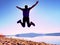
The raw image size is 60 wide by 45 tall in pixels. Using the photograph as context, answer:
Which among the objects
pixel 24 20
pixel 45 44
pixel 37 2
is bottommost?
pixel 45 44

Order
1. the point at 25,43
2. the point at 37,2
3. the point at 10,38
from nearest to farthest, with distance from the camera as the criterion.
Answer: the point at 37,2 → the point at 25,43 → the point at 10,38

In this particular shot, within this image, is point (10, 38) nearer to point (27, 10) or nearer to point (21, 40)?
point (21, 40)

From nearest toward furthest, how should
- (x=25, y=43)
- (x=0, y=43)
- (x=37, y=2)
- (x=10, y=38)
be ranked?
(x=37, y=2) → (x=0, y=43) → (x=25, y=43) → (x=10, y=38)

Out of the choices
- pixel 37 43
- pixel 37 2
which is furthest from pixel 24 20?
pixel 37 43

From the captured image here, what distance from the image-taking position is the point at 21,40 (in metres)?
18.2

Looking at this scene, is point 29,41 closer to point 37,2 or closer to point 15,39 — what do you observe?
point 15,39

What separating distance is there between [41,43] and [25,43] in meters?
1.37

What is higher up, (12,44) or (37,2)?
(37,2)

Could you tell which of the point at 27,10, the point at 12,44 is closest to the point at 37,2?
the point at 27,10

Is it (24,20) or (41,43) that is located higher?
(24,20)

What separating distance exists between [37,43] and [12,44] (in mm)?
2139

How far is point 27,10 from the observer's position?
587 inches

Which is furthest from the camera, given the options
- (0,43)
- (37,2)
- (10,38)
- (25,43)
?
(10,38)

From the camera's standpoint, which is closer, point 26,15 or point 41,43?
point 26,15
